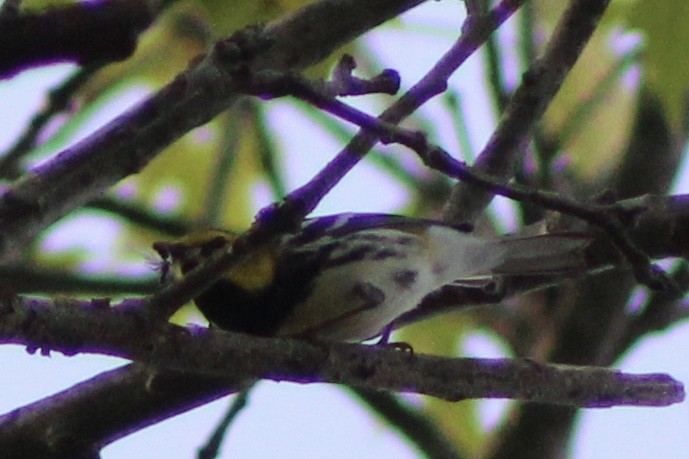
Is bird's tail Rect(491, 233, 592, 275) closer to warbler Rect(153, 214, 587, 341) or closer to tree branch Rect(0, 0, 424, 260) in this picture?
warbler Rect(153, 214, 587, 341)

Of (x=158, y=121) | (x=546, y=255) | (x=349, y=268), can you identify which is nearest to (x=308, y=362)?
(x=158, y=121)

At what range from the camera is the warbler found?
1582mm

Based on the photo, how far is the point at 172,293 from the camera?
95 centimetres

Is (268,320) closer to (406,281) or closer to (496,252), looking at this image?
(406,281)

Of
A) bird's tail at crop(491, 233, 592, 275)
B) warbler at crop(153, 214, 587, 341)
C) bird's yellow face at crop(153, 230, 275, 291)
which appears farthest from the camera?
bird's tail at crop(491, 233, 592, 275)

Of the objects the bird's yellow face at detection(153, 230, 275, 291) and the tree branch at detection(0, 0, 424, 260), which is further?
the bird's yellow face at detection(153, 230, 275, 291)

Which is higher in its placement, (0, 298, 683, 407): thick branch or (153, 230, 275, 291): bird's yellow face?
(153, 230, 275, 291): bird's yellow face

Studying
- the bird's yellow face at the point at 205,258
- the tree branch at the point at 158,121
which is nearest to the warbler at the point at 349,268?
the bird's yellow face at the point at 205,258

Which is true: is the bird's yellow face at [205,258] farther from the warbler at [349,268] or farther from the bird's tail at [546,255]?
the bird's tail at [546,255]

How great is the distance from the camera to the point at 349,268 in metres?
1.73

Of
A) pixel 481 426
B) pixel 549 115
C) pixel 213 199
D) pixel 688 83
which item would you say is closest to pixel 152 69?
pixel 213 199

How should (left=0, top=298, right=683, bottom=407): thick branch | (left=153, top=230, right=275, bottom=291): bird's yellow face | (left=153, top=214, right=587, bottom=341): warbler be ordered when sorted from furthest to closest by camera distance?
(left=153, top=214, right=587, bottom=341): warbler, (left=153, top=230, right=275, bottom=291): bird's yellow face, (left=0, top=298, right=683, bottom=407): thick branch

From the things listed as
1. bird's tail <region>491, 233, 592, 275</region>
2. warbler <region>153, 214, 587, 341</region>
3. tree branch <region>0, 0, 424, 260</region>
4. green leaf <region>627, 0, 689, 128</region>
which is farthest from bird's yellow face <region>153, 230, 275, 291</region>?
green leaf <region>627, 0, 689, 128</region>

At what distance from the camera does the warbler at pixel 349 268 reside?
5.19 ft
